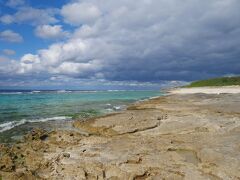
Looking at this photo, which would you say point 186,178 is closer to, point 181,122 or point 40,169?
point 40,169

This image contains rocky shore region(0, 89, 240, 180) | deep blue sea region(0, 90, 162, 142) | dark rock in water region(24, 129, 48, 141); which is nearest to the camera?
rocky shore region(0, 89, 240, 180)

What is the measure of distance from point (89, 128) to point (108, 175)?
11.1 m

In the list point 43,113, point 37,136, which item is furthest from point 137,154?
point 43,113

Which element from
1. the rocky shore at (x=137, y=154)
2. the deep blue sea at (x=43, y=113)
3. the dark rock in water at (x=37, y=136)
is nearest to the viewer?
the rocky shore at (x=137, y=154)

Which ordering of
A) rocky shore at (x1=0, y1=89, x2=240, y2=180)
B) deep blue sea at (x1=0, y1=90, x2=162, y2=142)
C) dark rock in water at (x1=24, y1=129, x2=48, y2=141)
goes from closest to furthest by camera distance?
rocky shore at (x1=0, y1=89, x2=240, y2=180), dark rock in water at (x1=24, y1=129, x2=48, y2=141), deep blue sea at (x1=0, y1=90, x2=162, y2=142)

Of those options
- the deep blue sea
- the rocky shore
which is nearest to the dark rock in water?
the rocky shore

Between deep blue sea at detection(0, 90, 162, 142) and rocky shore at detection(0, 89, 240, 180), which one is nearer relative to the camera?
rocky shore at detection(0, 89, 240, 180)

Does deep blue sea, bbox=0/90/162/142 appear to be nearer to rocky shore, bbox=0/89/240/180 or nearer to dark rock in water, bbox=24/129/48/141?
dark rock in water, bbox=24/129/48/141

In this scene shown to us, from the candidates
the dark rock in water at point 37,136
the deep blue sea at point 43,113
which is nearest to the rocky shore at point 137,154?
the dark rock in water at point 37,136

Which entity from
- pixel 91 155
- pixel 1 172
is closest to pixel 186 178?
pixel 91 155

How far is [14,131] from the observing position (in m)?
21.2

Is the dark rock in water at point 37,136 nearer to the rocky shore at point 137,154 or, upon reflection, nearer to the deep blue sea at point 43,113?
the rocky shore at point 137,154

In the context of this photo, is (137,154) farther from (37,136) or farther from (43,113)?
(43,113)

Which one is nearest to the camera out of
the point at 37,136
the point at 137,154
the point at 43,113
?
the point at 137,154
